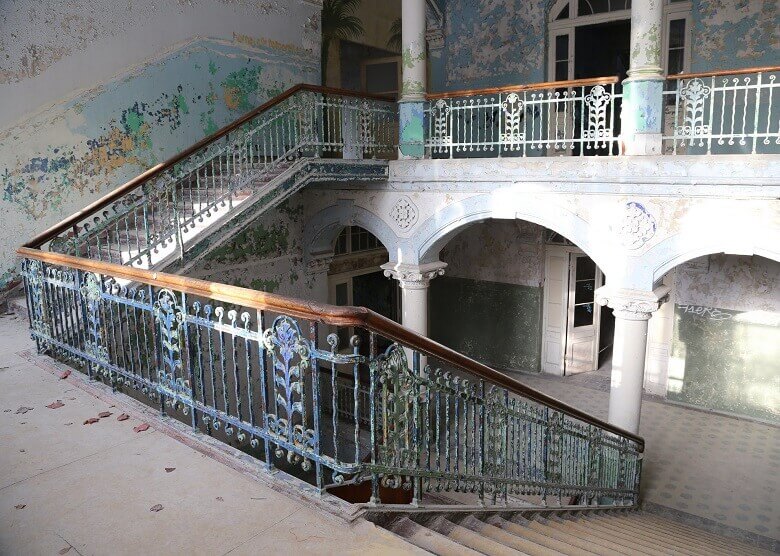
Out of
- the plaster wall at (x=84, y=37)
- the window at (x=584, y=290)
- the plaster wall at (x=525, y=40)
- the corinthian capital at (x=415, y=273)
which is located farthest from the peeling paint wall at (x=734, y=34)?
the plaster wall at (x=84, y=37)

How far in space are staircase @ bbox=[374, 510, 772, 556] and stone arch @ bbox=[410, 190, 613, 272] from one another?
9.64ft

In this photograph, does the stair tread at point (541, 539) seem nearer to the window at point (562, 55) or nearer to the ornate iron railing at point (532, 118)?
the ornate iron railing at point (532, 118)

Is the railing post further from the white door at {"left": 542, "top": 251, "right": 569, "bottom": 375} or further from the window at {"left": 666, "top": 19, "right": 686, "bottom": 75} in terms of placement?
the white door at {"left": 542, "top": 251, "right": 569, "bottom": 375}

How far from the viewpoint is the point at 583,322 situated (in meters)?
11.6

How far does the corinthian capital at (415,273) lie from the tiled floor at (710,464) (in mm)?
3636

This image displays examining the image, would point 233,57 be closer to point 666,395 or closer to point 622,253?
point 622,253

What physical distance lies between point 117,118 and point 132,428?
567 cm

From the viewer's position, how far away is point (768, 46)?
852 cm

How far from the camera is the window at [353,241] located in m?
12.0

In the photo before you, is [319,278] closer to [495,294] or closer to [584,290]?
[495,294]

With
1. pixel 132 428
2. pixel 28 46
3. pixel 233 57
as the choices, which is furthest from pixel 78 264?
pixel 233 57

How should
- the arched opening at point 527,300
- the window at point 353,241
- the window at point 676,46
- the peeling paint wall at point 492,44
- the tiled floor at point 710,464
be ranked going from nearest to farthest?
the tiled floor at point 710,464 < the window at point 676,46 < the peeling paint wall at point 492,44 < the arched opening at point 527,300 < the window at point 353,241

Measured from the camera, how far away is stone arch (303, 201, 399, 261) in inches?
358

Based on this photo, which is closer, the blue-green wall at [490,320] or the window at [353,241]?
the blue-green wall at [490,320]
